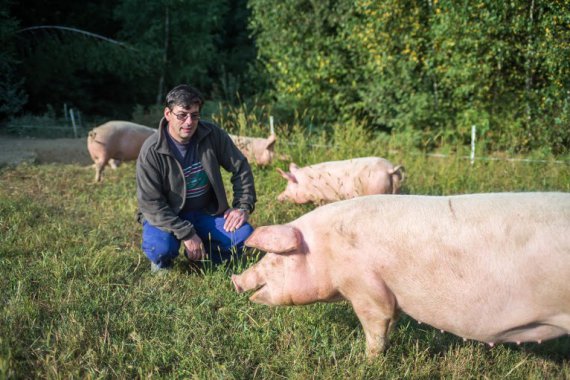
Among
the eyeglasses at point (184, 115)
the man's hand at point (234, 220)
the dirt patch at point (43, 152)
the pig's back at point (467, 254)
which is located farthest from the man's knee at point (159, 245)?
the dirt patch at point (43, 152)

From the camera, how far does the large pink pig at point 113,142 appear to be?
680 cm

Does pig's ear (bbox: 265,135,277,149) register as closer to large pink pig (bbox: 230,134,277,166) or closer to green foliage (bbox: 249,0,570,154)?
large pink pig (bbox: 230,134,277,166)

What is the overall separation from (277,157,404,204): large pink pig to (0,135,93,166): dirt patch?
4.82 m

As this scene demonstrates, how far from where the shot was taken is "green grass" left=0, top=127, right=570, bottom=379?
2.34 meters

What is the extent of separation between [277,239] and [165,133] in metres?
1.46

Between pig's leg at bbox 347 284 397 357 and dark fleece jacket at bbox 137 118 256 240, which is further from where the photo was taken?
dark fleece jacket at bbox 137 118 256 240

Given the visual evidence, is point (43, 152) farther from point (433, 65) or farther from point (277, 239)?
point (277, 239)

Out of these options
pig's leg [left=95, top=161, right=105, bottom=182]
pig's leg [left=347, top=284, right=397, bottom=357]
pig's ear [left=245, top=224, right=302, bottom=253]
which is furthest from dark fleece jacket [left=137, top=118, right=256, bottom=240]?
pig's leg [left=95, top=161, right=105, bottom=182]

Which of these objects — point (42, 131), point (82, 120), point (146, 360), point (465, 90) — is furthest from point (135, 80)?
point (146, 360)

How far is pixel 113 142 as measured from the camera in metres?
6.91

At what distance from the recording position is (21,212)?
4.43 m

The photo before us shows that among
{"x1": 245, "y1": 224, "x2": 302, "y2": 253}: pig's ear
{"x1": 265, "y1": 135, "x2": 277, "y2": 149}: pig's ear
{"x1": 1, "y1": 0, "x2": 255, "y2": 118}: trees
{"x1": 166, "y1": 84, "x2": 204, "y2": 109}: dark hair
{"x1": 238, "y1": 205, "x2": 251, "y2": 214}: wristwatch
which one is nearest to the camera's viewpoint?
{"x1": 245, "y1": 224, "x2": 302, "y2": 253}: pig's ear

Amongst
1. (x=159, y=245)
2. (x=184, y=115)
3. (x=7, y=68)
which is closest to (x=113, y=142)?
(x=159, y=245)

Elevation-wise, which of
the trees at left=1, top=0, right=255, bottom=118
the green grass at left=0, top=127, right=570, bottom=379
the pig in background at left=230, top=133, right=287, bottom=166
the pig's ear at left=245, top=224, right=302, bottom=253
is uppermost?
the trees at left=1, top=0, right=255, bottom=118
